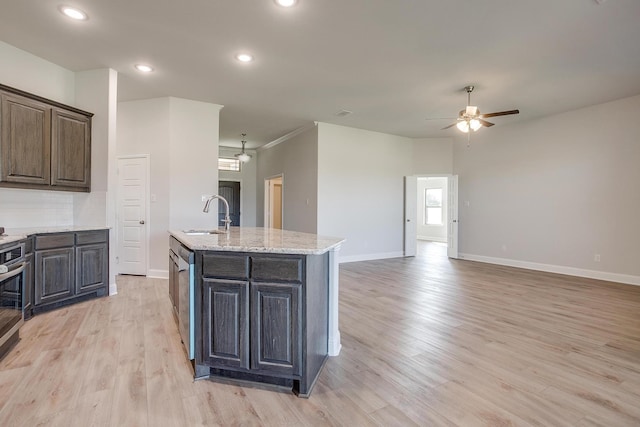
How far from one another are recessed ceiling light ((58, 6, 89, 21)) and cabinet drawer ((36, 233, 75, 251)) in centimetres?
213

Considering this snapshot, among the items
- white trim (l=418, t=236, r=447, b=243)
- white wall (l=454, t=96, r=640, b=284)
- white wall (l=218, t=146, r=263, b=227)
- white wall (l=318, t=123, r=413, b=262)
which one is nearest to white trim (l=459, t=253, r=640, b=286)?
white wall (l=454, t=96, r=640, b=284)

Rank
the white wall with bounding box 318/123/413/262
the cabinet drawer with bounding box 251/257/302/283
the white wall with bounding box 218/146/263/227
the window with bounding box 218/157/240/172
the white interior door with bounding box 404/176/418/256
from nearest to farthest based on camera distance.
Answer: the cabinet drawer with bounding box 251/257/302/283 → the white wall with bounding box 318/123/413/262 → the white interior door with bounding box 404/176/418/256 → the window with bounding box 218/157/240/172 → the white wall with bounding box 218/146/263/227

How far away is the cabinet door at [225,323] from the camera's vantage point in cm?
201

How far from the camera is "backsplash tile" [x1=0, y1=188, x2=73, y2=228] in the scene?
3508mm

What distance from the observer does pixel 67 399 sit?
1877 mm

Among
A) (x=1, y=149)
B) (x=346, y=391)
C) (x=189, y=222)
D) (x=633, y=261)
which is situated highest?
(x=1, y=149)

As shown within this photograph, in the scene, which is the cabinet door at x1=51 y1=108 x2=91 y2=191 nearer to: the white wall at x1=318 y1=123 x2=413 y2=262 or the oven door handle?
the oven door handle

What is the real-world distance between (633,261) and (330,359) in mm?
5369

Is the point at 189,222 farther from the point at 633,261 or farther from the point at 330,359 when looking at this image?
the point at 633,261

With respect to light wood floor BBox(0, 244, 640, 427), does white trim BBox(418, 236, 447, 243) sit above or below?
above

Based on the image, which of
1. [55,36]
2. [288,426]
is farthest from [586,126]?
[55,36]

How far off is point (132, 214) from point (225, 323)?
3.94m

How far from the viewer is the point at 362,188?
23.1ft

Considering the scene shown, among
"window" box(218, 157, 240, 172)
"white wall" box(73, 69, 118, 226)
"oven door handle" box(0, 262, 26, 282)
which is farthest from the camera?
"window" box(218, 157, 240, 172)
